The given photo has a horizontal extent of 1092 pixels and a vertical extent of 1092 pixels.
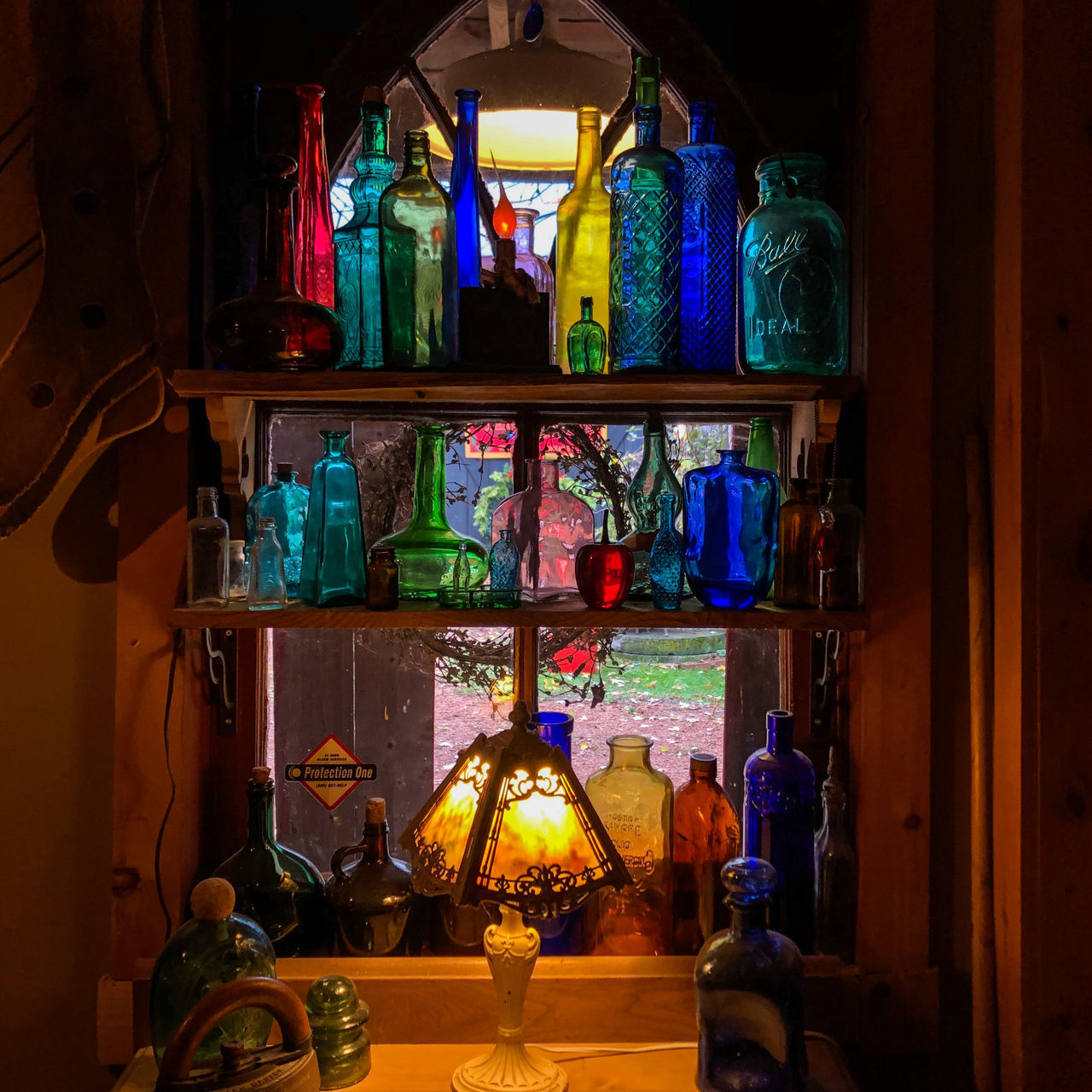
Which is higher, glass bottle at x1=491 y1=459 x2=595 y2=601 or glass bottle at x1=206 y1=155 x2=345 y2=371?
glass bottle at x1=206 y1=155 x2=345 y2=371

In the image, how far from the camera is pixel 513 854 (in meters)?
1.16

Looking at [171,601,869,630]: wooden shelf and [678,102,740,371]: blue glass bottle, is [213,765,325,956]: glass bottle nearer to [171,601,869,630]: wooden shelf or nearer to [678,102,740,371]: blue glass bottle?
[171,601,869,630]: wooden shelf

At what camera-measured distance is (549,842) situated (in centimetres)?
117

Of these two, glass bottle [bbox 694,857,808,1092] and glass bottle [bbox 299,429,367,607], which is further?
glass bottle [bbox 299,429,367,607]

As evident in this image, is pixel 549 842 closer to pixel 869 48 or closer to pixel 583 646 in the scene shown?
pixel 583 646

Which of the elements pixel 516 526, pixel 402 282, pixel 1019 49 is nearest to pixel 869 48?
pixel 1019 49

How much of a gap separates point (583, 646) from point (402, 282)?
642 millimetres

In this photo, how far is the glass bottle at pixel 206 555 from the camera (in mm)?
1438

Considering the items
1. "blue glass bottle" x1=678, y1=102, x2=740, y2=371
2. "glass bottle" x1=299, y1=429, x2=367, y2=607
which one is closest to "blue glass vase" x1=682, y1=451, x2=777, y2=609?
"blue glass bottle" x1=678, y1=102, x2=740, y2=371

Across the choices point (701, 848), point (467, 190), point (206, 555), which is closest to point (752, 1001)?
point (701, 848)

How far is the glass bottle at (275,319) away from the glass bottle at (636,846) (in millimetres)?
720

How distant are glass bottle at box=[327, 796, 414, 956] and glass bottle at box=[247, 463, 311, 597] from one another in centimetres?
36

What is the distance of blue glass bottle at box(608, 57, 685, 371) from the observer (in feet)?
4.67

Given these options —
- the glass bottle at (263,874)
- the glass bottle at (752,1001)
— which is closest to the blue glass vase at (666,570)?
the glass bottle at (752,1001)
